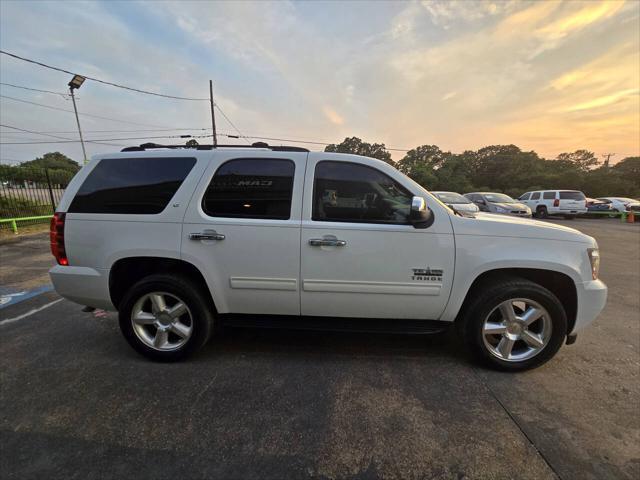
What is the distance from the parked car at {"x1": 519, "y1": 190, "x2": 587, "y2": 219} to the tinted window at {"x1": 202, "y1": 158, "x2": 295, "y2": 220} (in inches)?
820

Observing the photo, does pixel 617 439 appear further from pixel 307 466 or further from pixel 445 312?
pixel 307 466

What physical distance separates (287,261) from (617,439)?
2.57 m

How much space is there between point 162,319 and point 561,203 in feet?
71.5

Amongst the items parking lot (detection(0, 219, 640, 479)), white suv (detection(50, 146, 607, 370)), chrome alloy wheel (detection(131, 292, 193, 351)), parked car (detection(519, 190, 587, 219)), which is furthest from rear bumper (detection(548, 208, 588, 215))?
chrome alloy wheel (detection(131, 292, 193, 351))

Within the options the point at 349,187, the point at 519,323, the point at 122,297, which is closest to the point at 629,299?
the point at 519,323

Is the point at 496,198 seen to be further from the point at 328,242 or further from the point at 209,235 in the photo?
the point at 209,235

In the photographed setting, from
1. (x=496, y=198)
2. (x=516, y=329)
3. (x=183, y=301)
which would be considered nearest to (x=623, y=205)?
(x=496, y=198)

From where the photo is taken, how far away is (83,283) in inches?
110

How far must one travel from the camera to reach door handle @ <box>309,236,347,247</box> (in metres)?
2.55

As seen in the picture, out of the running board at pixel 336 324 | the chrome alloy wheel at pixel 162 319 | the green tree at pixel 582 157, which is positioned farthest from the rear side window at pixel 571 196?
the green tree at pixel 582 157

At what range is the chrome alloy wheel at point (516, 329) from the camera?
2.65 meters

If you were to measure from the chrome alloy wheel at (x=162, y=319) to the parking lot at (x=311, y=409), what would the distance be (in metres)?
0.22

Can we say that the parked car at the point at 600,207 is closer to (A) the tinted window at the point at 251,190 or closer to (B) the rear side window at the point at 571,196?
(B) the rear side window at the point at 571,196

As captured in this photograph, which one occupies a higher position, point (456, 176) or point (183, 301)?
point (456, 176)
